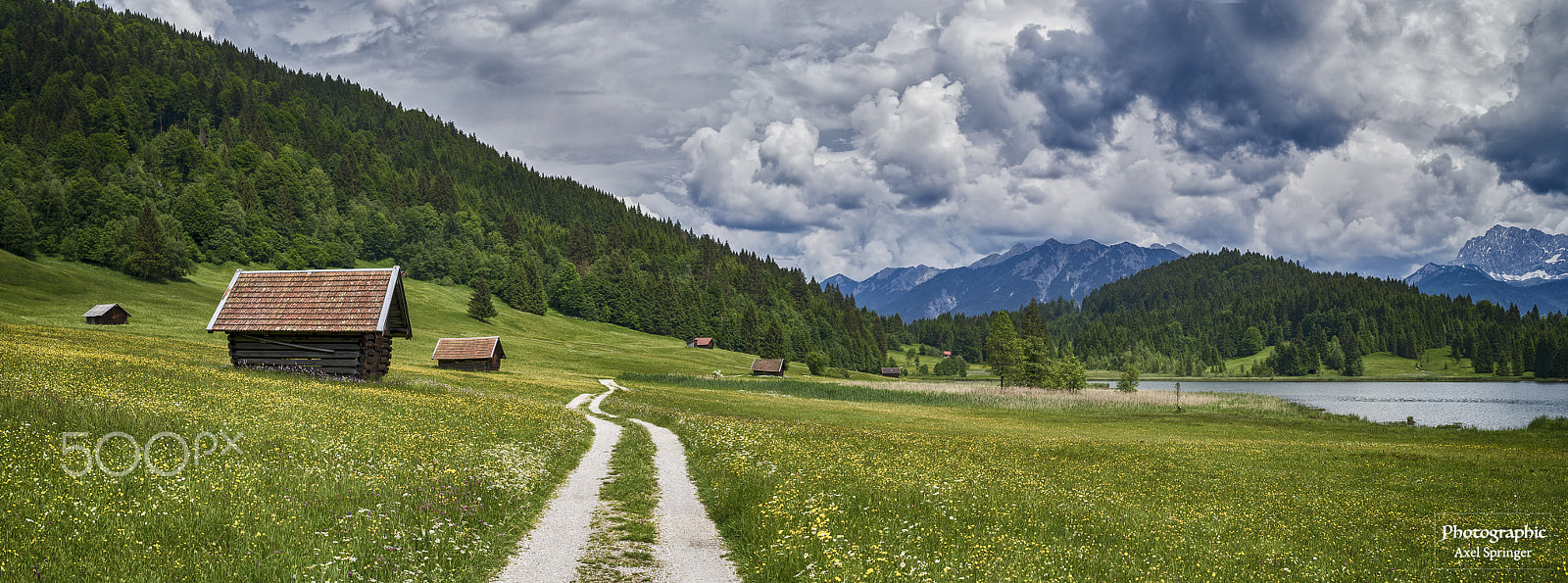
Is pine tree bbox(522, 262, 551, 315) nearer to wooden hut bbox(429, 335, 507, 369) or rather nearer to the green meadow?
wooden hut bbox(429, 335, 507, 369)

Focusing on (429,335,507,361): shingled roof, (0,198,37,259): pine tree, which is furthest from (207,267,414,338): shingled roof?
(0,198,37,259): pine tree

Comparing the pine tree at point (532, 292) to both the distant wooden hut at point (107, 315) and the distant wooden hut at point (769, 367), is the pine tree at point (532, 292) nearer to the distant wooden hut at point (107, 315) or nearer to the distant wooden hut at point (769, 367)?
the distant wooden hut at point (769, 367)

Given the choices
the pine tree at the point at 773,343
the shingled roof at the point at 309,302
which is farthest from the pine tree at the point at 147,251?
the pine tree at the point at 773,343

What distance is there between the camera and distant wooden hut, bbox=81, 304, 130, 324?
232ft

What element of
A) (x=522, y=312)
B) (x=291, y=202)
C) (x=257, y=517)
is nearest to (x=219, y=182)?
(x=291, y=202)

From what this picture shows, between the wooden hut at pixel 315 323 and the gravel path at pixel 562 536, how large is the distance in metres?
23.1

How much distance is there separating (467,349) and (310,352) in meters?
42.1

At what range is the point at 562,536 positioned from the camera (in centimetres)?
1273

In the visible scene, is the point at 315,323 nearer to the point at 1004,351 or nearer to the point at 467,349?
the point at 467,349

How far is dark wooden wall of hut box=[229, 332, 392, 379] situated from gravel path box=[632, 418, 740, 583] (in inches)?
970

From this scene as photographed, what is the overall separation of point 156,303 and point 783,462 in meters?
105

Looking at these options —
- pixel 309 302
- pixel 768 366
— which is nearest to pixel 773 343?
pixel 768 366

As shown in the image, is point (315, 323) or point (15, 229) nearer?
point (315, 323)

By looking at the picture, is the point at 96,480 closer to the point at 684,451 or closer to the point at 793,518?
the point at 793,518
